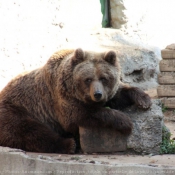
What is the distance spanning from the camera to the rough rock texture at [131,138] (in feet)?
22.8

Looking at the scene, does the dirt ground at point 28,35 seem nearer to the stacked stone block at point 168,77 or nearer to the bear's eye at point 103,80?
the stacked stone block at point 168,77

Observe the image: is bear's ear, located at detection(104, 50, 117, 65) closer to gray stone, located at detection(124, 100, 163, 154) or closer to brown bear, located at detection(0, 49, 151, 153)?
brown bear, located at detection(0, 49, 151, 153)

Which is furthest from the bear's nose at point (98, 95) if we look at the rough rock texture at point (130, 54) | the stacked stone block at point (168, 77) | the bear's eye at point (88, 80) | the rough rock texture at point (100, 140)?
the rough rock texture at point (130, 54)

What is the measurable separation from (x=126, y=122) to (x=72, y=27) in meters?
6.35

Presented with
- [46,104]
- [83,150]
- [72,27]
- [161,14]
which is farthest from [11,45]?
[161,14]

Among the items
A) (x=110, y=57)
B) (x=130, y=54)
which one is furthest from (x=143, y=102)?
(x=130, y=54)

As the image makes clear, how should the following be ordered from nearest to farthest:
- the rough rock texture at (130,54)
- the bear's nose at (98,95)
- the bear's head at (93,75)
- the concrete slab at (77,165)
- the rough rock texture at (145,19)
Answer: the concrete slab at (77,165)
the bear's nose at (98,95)
the bear's head at (93,75)
the rough rock texture at (130,54)
the rough rock texture at (145,19)

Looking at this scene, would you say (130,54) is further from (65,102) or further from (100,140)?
(100,140)

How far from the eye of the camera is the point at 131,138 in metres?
7.00

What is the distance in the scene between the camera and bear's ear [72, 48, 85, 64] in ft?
23.2

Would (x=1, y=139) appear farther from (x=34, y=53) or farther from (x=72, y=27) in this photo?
(x=72, y=27)

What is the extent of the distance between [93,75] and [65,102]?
64 cm

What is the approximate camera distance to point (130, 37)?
13.9 m

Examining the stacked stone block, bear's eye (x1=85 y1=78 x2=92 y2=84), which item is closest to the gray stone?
bear's eye (x1=85 y1=78 x2=92 y2=84)
